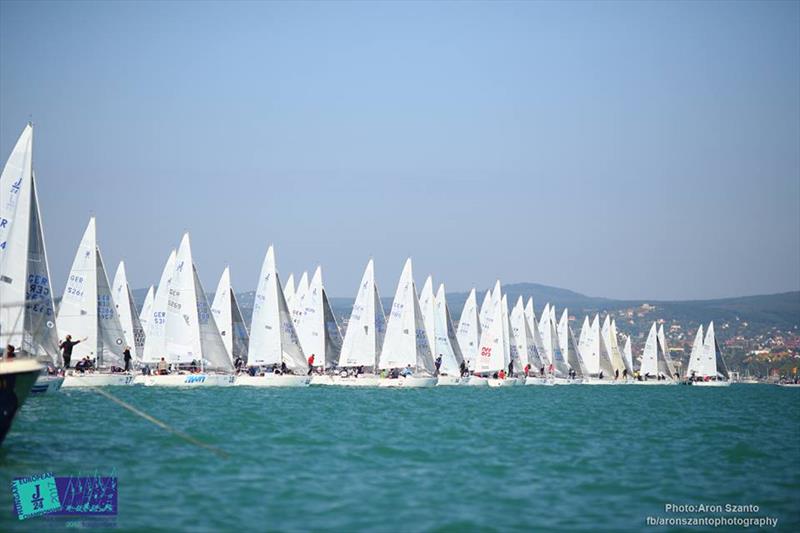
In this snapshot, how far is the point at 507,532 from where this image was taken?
1842cm

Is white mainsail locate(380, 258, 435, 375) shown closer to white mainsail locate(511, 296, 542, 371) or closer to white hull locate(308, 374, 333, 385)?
white hull locate(308, 374, 333, 385)

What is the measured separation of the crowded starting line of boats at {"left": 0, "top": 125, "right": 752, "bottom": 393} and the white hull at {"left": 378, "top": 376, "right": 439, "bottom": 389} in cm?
10

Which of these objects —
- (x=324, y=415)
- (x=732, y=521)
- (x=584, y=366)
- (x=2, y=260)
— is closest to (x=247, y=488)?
(x=732, y=521)

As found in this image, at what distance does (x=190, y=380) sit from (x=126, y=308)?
18229 millimetres

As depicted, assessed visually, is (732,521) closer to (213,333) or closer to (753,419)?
(753,419)

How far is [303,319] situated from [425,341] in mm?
9410

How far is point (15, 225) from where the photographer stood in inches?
1223

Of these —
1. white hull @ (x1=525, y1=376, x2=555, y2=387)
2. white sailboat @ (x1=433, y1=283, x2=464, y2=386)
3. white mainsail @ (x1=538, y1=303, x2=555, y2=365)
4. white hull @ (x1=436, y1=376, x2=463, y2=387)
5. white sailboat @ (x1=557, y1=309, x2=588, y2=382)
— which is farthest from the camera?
white sailboat @ (x1=557, y1=309, x2=588, y2=382)

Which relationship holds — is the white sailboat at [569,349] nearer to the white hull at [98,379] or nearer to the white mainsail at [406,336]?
the white mainsail at [406,336]

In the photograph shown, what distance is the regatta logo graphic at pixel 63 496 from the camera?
18609mm

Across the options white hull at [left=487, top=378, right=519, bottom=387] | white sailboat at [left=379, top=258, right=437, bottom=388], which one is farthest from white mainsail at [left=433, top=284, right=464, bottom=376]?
white sailboat at [left=379, top=258, right=437, bottom=388]

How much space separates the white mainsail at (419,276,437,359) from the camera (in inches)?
3280

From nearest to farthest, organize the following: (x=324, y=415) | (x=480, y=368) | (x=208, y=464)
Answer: (x=208, y=464)
(x=324, y=415)
(x=480, y=368)

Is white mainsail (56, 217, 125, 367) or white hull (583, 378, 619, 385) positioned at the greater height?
white mainsail (56, 217, 125, 367)
